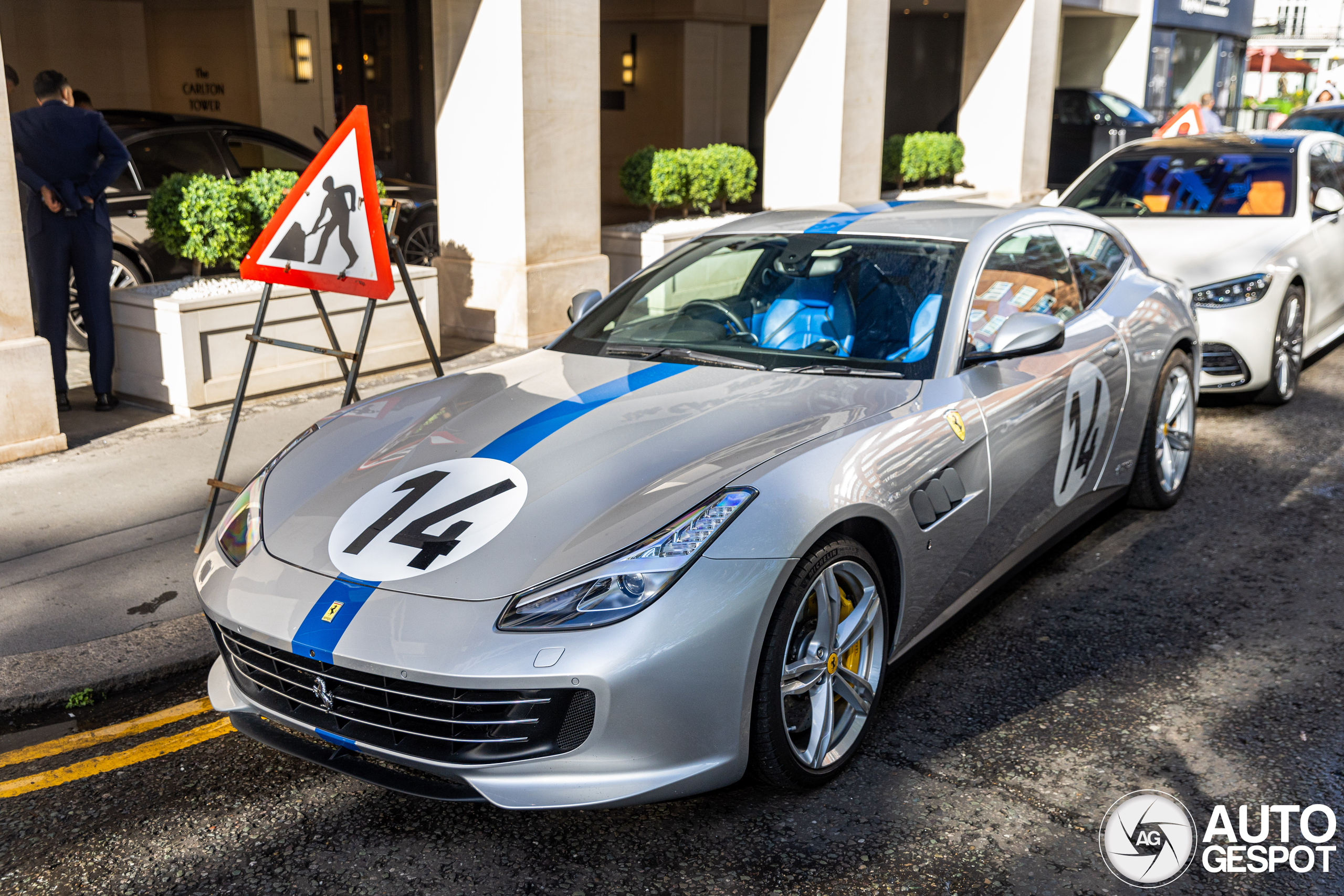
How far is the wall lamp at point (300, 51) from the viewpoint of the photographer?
55.5 feet

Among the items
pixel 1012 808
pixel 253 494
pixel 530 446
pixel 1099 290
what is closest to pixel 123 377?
pixel 253 494

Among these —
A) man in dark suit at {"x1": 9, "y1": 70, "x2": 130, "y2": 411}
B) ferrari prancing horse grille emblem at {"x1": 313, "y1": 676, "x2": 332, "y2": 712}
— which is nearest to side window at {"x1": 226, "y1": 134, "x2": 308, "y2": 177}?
man in dark suit at {"x1": 9, "y1": 70, "x2": 130, "y2": 411}

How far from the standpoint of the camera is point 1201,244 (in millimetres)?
7902

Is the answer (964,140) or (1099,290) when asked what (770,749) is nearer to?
(1099,290)

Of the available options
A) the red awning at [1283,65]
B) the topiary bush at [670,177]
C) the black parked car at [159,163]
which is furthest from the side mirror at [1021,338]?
the red awning at [1283,65]

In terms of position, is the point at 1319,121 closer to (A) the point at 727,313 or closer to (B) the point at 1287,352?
(B) the point at 1287,352

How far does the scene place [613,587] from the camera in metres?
2.96

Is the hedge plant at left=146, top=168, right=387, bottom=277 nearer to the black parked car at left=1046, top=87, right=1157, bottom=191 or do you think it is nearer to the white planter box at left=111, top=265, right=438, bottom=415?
→ the white planter box at left=111, top=265, right=438, bottom=415

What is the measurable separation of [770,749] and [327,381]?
595 centimetres

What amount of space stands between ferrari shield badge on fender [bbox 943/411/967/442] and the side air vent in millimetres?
A: 113

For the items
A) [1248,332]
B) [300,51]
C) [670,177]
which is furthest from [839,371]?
[300,51]

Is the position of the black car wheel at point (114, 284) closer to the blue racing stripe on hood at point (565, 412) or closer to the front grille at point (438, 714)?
the blue racing stripe on hood at point (565, 412)

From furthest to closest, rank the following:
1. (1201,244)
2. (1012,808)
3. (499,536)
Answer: (1201,244) → (1012,808) → (499,536)

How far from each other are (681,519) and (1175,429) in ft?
12.0
